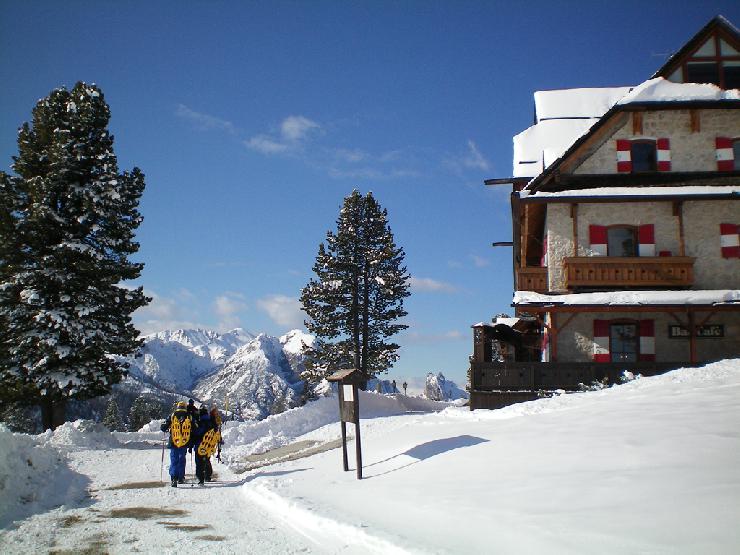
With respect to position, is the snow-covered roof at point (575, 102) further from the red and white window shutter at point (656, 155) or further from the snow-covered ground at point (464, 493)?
the snow-covered ground at point (464, 493)

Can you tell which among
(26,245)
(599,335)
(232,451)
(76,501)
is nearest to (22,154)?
(26,245)

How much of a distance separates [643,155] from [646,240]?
359cm

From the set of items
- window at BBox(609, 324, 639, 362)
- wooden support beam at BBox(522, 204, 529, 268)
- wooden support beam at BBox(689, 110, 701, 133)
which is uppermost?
wooden support beam at BBox(689, 110, 701, 133)

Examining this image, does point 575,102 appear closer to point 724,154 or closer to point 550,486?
point 724,154

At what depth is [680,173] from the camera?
2312 centimetres

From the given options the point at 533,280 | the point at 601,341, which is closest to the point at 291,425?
the point at 533,280

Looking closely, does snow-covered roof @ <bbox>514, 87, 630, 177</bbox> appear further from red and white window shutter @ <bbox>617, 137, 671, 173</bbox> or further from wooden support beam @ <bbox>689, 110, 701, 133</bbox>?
wooden support beam @ <bbox>689, 110, 701, 133</bbox>

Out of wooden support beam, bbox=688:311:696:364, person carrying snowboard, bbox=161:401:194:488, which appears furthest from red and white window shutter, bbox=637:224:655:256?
person carrying snowboard, bbox=161:401:194:488

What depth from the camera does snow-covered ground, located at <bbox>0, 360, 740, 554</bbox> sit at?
5.92 metres

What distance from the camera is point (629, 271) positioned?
2175cm

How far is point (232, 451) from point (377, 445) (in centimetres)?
635

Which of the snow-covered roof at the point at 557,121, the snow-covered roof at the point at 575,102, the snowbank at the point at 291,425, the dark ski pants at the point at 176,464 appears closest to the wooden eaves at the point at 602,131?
the snow-covered roof at the point at 557,121

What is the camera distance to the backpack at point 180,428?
12188 millimetres

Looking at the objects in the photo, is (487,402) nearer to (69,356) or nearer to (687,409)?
(687,409)
